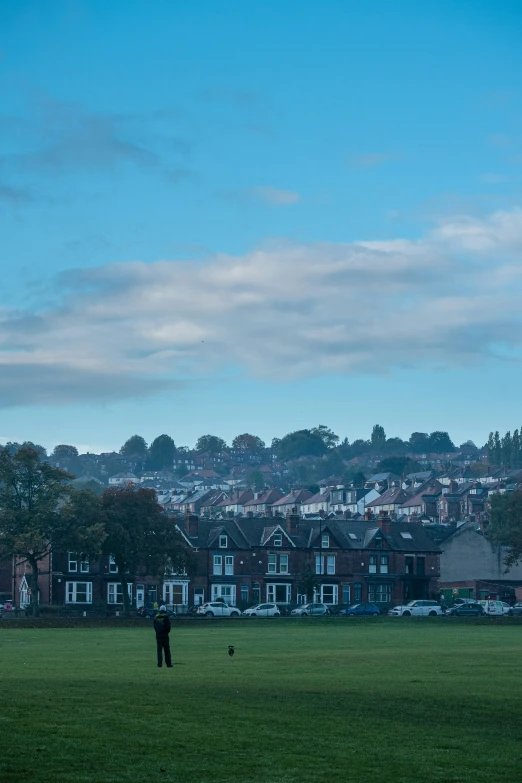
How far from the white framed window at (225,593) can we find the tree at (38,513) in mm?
27535

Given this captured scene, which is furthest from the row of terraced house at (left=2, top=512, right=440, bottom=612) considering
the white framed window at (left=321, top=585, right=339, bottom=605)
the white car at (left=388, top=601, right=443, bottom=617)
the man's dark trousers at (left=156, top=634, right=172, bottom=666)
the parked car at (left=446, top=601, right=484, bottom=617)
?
the man's dark trousers at (left=156, top=634, right=172, bottom=666)

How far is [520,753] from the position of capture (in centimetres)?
1930

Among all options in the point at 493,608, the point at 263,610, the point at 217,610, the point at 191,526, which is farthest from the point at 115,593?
the point at 493,608

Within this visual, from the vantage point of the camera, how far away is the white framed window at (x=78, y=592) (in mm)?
107688

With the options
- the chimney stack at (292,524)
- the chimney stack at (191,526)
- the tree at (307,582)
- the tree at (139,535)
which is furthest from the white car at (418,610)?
the chimney stack at (191,526)

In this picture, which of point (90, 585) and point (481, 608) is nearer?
point (481, 608)

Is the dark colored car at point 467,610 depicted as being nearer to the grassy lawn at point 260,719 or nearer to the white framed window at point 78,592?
the white framed window at point 78,592

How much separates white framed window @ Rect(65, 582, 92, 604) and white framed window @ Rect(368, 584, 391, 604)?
29660 millimetres

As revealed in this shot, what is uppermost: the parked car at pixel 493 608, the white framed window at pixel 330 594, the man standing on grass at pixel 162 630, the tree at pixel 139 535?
the tree at pixel 139 535

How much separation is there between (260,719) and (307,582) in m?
92.5

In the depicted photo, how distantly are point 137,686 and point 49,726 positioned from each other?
7.10 meters

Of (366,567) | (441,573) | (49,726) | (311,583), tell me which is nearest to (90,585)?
(311,583)

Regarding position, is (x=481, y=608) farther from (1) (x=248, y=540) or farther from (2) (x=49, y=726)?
(2) (x=49, y=726)

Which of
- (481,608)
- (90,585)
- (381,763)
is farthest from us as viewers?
(90,585)
